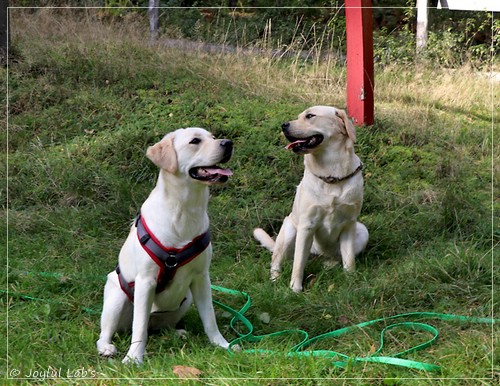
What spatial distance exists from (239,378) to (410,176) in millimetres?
3813

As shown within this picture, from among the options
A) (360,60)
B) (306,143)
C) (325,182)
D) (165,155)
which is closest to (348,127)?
(306,143)

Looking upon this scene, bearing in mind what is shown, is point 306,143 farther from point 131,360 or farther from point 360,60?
point 360,60

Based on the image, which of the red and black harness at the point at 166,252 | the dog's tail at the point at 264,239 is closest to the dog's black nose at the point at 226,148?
the red and black harness at the point at 166,252

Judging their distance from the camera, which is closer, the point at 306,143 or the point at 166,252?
the point at 166,252

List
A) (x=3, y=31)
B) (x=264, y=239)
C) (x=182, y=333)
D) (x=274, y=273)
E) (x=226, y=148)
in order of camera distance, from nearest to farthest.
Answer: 1. (x=226, y=148)
2. (x=182, y=333)
3. (x=274, y=273)
4. (x=264, y=239)
5. (x=3, y=31)

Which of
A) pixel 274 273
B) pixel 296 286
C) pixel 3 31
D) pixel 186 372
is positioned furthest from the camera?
pixel 3 31

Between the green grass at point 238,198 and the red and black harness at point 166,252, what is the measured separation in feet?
1.41

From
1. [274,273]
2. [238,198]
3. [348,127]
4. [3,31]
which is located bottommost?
[274,273]

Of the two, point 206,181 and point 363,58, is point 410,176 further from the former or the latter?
point 206,181

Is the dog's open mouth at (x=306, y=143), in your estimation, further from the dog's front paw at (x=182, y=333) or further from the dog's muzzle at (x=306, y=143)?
the dog's front paw at (x=182, y=333)

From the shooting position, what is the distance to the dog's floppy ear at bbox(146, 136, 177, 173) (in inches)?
146

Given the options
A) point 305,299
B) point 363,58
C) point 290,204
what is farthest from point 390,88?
point 305,299

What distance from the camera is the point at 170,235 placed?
3.76 meters

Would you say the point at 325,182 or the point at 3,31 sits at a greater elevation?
the point at 3,31
